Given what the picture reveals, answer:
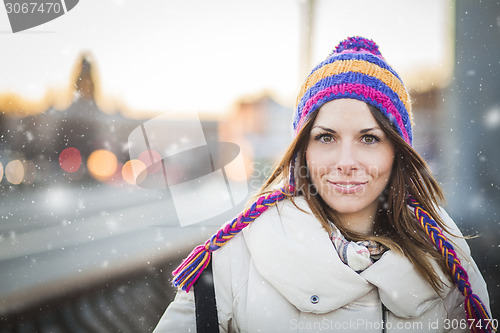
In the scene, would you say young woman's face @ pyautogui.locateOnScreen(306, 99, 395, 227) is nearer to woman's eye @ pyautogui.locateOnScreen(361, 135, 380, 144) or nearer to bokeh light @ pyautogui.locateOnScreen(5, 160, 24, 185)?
woman's eye @ pyautogui.locateOnScreen(361, 135, 380, 144)

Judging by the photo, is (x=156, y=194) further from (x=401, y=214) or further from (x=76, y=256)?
(x=401, y=214)

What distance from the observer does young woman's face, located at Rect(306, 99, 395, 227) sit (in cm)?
170

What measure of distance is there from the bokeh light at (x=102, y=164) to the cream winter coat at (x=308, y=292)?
43.2 feet

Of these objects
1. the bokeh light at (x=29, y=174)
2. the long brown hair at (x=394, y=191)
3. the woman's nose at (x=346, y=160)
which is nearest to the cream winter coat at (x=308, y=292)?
the long brown hair at (x=394, y=191)

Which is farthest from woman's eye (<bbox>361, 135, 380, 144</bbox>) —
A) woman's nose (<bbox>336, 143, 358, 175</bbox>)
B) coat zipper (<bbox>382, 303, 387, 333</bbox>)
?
coat zipper (<bbox>382, 303, 387, 333</bbox>)

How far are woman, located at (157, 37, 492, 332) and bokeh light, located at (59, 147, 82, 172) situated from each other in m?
13.8

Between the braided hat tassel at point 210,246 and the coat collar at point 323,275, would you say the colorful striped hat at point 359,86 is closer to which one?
the braided hat tassel at point 210,246

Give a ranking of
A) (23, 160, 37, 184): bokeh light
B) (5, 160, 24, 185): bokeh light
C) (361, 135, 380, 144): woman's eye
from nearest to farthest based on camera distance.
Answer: (361, 135, 380, 144): woman's eye
(23, 160, 37, 184): bokeh light
(5, 160, 24, 185): bokeh light

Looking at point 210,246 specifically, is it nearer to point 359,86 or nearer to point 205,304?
point 205,304

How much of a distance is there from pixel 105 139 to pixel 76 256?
9.71 meters

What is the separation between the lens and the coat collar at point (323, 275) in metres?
1.53

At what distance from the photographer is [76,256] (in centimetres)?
541

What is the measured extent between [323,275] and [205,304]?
516 mm

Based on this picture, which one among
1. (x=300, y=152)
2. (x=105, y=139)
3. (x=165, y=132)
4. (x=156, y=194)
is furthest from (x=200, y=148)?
(x=105, y=139)
